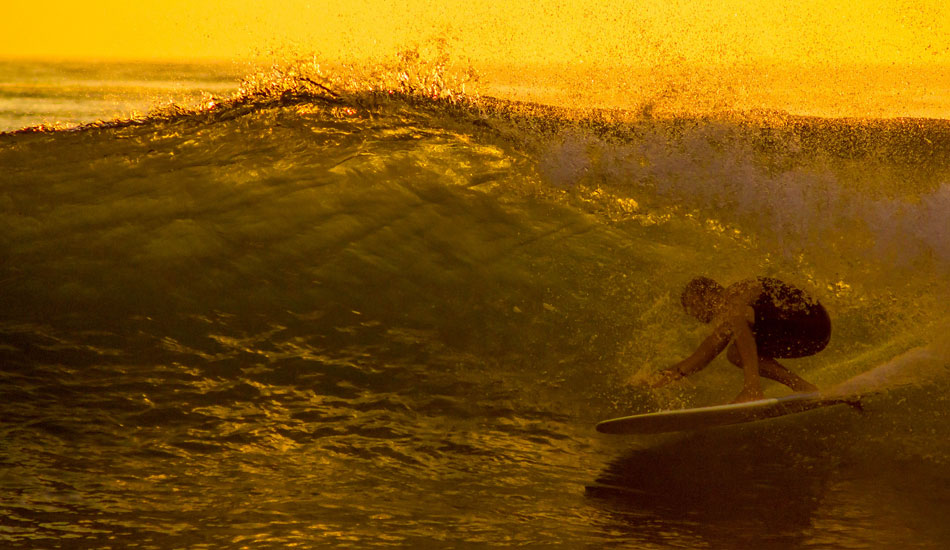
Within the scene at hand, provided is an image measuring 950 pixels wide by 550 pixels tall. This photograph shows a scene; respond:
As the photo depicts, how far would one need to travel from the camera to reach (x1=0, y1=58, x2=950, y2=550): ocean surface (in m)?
3.87

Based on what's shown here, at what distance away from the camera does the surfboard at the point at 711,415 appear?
423 centimetres

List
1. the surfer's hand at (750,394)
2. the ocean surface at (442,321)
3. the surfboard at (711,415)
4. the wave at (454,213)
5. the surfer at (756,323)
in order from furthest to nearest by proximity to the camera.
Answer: the wave at (454,213) → the surfer at (756,323) → the surfer's hand at (750,394) → the surfboard at (711,415) → the ocean surface at (442,321)

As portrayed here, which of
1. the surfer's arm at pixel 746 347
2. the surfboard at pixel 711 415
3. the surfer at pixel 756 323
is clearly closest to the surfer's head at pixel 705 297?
the surfer at pixel 756 323

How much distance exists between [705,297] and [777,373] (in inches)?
21.9

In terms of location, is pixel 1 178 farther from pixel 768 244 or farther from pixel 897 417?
pixel 897 417

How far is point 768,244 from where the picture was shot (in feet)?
24.0

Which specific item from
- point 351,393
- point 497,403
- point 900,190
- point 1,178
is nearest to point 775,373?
point 497,403

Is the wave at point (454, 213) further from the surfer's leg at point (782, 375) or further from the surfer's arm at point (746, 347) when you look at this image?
the surfer's arm at point (746, 347)

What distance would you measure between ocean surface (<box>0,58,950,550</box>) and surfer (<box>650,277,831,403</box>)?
381mm

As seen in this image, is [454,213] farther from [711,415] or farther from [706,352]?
[711,415]

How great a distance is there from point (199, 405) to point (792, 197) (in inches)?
205

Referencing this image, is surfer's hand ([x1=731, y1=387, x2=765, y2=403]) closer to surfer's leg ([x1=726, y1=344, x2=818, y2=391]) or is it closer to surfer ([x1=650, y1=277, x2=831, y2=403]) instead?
surfer ([x1=650, y1=277, x2=831, y2=403])

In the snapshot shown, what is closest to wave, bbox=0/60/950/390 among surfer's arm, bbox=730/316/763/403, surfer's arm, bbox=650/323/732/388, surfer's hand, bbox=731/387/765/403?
surfer's arm, bbox=650/323/732/388

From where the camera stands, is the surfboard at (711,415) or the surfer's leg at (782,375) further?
the surfer's leg at (782,375)
